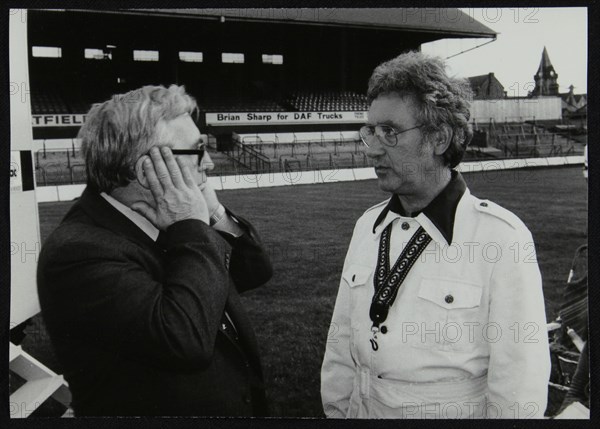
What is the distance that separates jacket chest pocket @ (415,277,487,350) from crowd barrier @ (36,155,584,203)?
1.87 feet

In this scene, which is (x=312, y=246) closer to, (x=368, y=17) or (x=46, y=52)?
(x=368, y=17)

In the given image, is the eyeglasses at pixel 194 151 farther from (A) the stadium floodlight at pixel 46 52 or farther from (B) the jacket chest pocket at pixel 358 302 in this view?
(A) the stadium floodlight at pixel 46 52

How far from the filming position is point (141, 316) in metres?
1.20

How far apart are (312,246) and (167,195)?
985 mm

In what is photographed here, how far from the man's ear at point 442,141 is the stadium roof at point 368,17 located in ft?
2.27

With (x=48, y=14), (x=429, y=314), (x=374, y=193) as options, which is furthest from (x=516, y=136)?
(x=48, y=14)

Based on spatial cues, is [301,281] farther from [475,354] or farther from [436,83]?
[436,83]

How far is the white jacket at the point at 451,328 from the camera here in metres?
1.37

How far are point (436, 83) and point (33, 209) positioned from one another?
1.66 m

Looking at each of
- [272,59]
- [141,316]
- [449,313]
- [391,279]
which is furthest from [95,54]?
[449,313]

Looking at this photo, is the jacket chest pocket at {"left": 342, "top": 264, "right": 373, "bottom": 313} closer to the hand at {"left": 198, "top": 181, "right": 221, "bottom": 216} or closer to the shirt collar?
the hand at {"left": 198, "top": 181, "right": 221, "bottom": 216}

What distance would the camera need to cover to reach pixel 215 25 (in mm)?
2191

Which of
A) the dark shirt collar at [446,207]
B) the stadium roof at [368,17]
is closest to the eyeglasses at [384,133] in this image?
the dark shirt collar at [446,207]

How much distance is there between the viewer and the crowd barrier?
2.02 m
